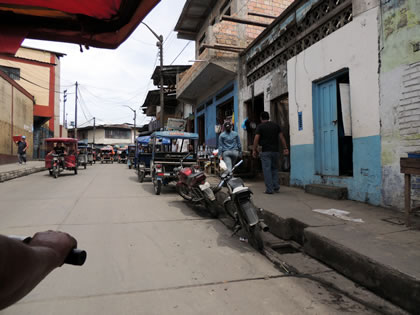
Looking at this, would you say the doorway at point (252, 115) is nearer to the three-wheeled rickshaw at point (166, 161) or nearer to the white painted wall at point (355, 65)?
the three-wheeled rickshaw at point (166, 161)

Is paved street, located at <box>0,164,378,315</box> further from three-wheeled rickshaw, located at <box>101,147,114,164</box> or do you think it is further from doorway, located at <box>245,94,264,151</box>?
three-wheeled rickshaw, located at <box>101,147,114,164</box>

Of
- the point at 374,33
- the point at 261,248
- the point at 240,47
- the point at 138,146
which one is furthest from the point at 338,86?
the point at 138,146

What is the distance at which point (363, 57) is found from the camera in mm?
5211

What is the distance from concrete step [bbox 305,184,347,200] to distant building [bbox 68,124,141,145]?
5090cm

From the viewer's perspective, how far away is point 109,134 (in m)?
53.3

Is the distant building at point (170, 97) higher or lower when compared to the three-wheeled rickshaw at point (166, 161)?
higher

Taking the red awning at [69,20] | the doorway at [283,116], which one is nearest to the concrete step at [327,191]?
the doorway at [283,116]

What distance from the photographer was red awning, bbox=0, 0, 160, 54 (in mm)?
1764

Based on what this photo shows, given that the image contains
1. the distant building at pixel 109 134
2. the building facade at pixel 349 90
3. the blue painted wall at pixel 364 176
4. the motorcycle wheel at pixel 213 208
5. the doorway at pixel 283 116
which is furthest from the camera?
the distant building at pixel 109 134

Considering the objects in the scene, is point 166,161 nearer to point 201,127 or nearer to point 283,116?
point 283,116

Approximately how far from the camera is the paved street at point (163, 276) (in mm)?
2346

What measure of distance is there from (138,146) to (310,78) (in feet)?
42.6

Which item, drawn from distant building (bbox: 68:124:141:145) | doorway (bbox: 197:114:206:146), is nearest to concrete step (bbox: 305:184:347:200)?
doorway (bbox: 197:114:206:146)

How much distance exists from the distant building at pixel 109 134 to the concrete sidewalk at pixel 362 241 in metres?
52.2
